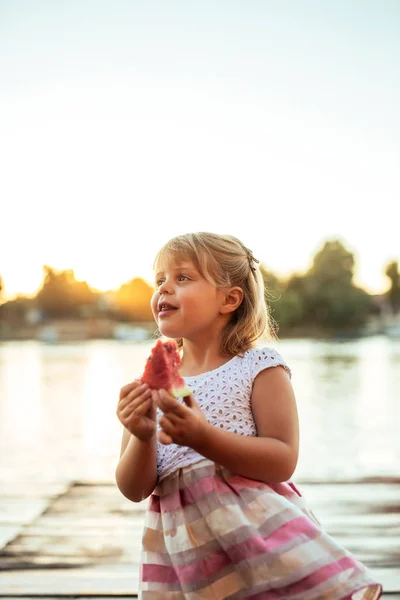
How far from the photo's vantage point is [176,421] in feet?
5.79

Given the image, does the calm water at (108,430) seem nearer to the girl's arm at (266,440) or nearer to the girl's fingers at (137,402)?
the girl's arm at (266,440)

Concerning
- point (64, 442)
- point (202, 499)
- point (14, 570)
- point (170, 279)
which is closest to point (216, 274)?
point (170, 279)

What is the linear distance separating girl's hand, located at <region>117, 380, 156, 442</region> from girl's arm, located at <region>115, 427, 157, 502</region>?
8 cm

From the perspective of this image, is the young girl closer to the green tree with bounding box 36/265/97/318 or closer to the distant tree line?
the distant tree line

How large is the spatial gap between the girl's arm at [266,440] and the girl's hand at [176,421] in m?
0.04

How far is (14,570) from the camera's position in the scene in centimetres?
359

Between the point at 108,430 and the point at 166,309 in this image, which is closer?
the point at 166,309

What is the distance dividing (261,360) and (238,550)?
58 centimetres

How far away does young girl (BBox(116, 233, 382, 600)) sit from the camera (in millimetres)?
1869

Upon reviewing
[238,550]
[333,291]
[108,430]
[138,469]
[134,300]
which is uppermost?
[138,469]

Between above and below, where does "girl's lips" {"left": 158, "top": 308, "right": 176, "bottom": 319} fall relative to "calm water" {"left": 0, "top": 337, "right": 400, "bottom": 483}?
above

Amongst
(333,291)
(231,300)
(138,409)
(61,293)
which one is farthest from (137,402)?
(61,293)

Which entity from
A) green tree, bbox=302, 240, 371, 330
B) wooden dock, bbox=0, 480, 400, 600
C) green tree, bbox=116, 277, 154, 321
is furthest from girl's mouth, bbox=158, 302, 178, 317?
green tree, bbox=116, 277, 154, 321

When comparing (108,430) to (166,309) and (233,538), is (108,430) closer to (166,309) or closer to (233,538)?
(166,309)
